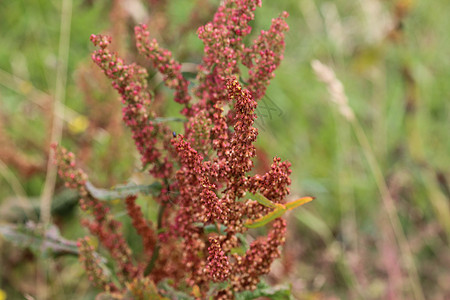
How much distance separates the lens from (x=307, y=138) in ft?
11.9

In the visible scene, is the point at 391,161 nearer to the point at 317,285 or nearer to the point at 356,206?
the point at 356,206

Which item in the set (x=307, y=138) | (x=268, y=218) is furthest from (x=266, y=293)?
(x=307, y=138)

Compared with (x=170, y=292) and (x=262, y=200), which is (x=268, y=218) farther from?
(x=170, y=292)

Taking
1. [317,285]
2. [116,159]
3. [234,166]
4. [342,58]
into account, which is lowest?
[234,166]

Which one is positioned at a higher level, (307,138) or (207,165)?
(307,138)

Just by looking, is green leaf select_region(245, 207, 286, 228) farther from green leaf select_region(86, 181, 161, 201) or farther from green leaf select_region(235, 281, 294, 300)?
green leaf select_region(86, 181, 161, 201)

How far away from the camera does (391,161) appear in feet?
11.1

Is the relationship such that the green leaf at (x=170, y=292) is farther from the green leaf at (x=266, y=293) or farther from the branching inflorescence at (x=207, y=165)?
the green leaf at (x=266, y=293)

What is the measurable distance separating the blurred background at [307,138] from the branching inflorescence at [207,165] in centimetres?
39

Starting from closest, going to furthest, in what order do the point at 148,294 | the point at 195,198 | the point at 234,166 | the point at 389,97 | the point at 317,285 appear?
the point at 234,166, the point at 195,198, the point at 148,294, the point at 317,285, the point at 389,97

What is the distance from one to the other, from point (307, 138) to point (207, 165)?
2531 millimetres

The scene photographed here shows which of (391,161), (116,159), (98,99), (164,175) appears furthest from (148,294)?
(391,161)

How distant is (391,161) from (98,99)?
1.78 metres

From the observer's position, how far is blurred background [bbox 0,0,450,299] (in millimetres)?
2611
